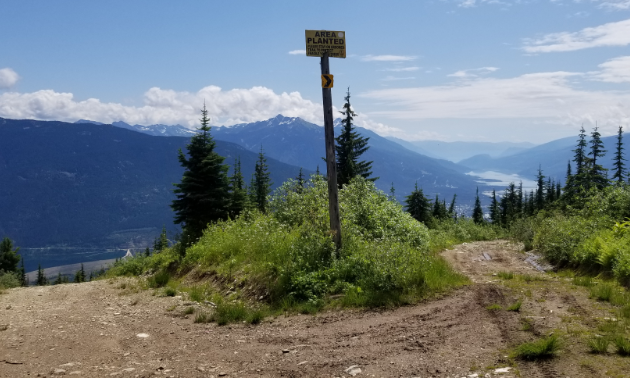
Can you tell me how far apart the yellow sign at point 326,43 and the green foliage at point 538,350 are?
7.61m

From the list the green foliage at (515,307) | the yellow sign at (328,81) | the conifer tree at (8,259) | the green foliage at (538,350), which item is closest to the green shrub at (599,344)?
the green foliage at (538,350)

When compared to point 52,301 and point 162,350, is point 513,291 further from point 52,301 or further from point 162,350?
point 52,301

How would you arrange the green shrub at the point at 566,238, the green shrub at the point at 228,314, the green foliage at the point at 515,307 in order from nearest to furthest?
1. the green foliage at the point at 515,307
2. the green shrub at the point at 228,314
3. the green shrub at the point at 566,238

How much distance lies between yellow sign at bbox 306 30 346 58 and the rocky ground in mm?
6197

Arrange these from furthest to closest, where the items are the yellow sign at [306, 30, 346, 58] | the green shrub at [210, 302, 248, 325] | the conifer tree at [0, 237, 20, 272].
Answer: the conifer tree at [0, 237, 20, 272] < the yellow sign at [306, 30, 346, 58] < the green shrub at [210, 302, 248, 325]

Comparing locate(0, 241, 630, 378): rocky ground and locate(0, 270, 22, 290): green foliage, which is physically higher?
locate(0, 241, 630, 378): rocky ground

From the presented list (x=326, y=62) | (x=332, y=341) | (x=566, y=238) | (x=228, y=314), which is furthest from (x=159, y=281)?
(x=566, y=238)

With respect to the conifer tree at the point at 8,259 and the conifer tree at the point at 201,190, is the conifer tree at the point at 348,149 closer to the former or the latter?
the conifer tree at the point at 201,190

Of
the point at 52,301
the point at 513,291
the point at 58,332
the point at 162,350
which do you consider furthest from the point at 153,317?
the point at 513,291

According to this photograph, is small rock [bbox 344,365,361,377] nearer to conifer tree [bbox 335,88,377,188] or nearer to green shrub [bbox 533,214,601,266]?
green shrub [bbox 533,214,601,266]

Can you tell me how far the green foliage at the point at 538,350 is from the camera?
16.8 ft

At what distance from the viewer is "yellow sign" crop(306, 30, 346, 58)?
33.0 feet

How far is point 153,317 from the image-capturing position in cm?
898

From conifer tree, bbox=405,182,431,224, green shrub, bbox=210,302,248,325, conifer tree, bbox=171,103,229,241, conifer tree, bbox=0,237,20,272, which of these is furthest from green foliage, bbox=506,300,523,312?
conifer tree, bbox=0,237,20,272
